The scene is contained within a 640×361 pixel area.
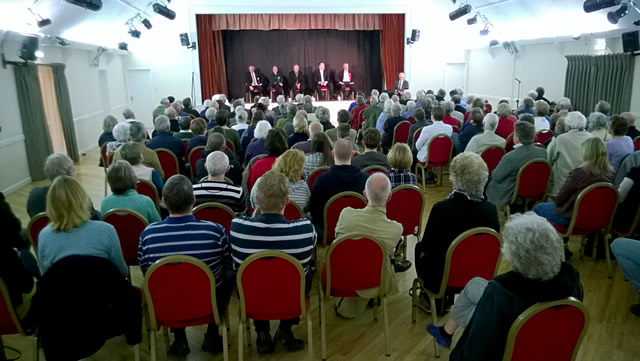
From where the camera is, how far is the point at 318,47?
1748cm

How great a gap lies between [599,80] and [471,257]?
8.78 meters

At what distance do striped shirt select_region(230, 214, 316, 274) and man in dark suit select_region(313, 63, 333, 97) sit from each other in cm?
1459

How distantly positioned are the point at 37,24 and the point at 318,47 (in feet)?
36.5

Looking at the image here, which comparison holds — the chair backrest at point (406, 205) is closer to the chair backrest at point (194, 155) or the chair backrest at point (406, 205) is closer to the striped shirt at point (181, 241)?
the striped shirt at point (181, 241)

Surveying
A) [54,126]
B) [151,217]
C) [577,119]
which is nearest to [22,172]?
[54,126]

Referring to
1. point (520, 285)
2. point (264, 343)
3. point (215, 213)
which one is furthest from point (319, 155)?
point (520, 285)

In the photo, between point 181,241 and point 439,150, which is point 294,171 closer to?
point 181,241

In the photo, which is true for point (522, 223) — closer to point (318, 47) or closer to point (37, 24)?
point (37, 24)

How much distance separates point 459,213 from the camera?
2.99 m

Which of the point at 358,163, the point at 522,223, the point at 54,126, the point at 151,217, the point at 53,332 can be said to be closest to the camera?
the point at 522,223

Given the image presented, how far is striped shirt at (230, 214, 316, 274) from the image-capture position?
266 cm

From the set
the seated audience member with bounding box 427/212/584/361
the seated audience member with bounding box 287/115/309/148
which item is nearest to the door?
the seated audience member with bounding box 287/115/309/148

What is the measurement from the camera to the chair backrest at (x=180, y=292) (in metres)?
2.47

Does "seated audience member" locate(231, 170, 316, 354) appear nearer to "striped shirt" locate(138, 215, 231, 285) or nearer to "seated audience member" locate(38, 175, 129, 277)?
"striped shirt" locate(138, 215, 231, 285)
